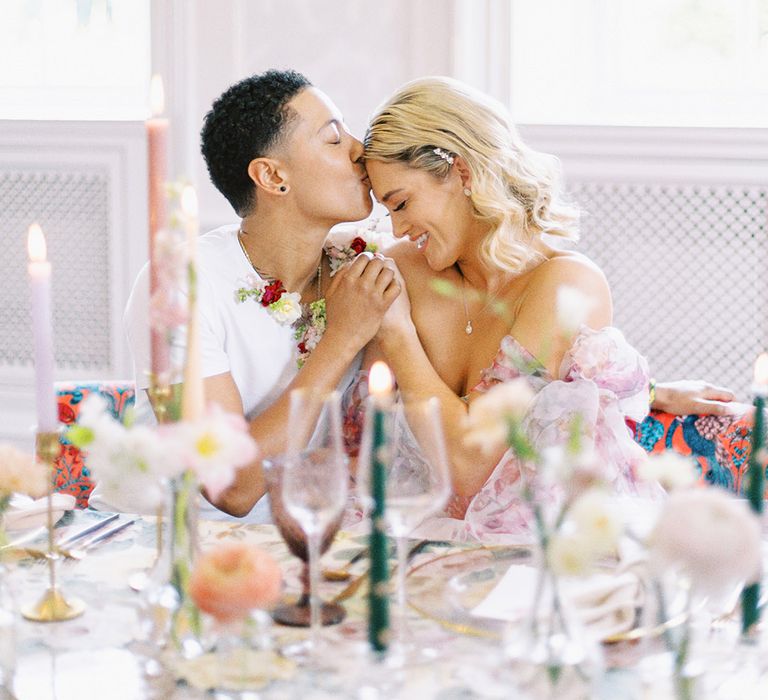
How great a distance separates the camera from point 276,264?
2.20 m

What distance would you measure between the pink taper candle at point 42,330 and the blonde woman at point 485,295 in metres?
0.86

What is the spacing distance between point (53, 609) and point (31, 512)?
303 millimetres

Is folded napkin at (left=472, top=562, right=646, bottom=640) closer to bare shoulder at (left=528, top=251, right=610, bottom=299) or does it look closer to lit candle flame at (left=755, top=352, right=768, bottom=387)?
lit candle flame at (left=755, top=352, right=768, bottom=387)

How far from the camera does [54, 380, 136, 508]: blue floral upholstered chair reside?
198 centimetres

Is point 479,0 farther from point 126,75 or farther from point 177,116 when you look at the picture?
point 126,75

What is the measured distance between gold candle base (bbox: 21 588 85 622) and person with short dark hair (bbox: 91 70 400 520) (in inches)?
30.4

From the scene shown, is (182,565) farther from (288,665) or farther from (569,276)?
(569,276)

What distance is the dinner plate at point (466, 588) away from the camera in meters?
1.14

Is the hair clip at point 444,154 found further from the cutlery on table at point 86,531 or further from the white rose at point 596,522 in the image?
the white rose at point 596,522

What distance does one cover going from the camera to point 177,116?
3.59m

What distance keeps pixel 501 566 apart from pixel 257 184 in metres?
1.10

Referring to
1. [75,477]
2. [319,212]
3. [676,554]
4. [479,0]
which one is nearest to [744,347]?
[479,0]

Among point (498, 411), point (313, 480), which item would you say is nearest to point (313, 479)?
point (313, 480)

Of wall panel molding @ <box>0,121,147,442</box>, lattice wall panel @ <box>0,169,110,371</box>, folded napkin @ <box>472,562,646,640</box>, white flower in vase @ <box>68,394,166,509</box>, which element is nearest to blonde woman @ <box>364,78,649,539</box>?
folded napkin @ <box>472,562,646,640</box>
